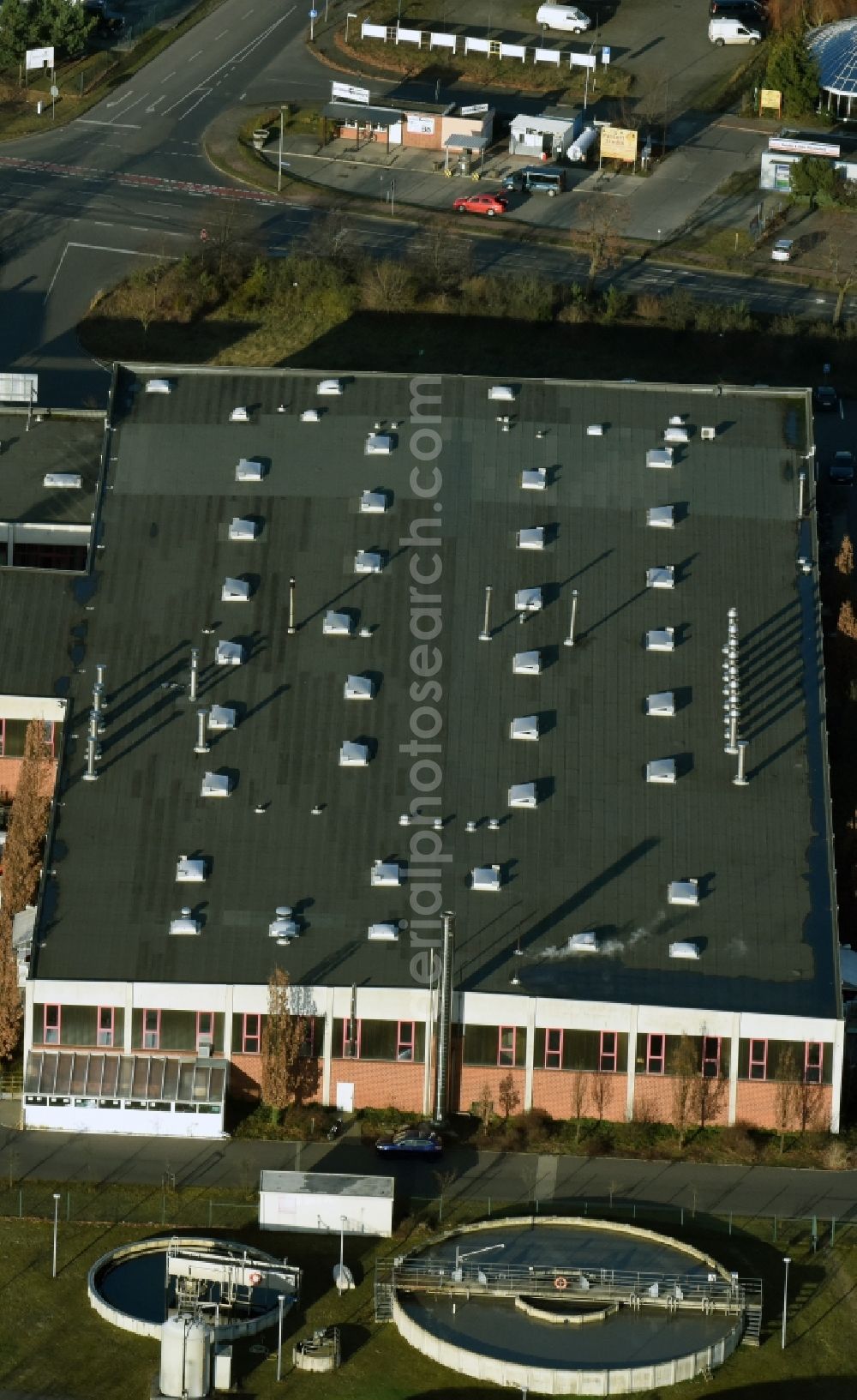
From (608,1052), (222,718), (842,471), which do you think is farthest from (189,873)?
(842,471)

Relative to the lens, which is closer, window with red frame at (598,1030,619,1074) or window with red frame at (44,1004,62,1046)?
window with red frame at (598,1030,619,1074)

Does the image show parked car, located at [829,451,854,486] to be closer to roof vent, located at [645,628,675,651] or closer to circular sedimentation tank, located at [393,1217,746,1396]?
roof vent, located at [645,628,675,651]

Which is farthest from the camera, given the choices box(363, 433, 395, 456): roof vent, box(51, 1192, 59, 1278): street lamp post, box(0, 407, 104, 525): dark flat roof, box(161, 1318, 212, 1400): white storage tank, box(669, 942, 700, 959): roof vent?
box(0, 407, 104, 525): dark flat roof

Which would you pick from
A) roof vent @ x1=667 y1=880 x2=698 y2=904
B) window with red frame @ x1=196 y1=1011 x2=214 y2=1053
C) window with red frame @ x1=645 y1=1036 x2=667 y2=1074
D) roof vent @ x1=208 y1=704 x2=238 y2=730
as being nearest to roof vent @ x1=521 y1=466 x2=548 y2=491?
roof vent @ x1=208 y1=704 x2=238 y2=730

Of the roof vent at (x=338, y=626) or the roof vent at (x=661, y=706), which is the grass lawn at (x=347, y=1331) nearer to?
the roof vent at (x=661, y=706)

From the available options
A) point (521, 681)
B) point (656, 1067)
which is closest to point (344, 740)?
point (521, 681)

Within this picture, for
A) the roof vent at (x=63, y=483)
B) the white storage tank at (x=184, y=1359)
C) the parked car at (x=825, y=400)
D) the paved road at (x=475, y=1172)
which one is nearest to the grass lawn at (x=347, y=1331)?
the white storage tank at (x=184, y=1359)

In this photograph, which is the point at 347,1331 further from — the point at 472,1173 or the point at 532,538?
the point at 532,538
